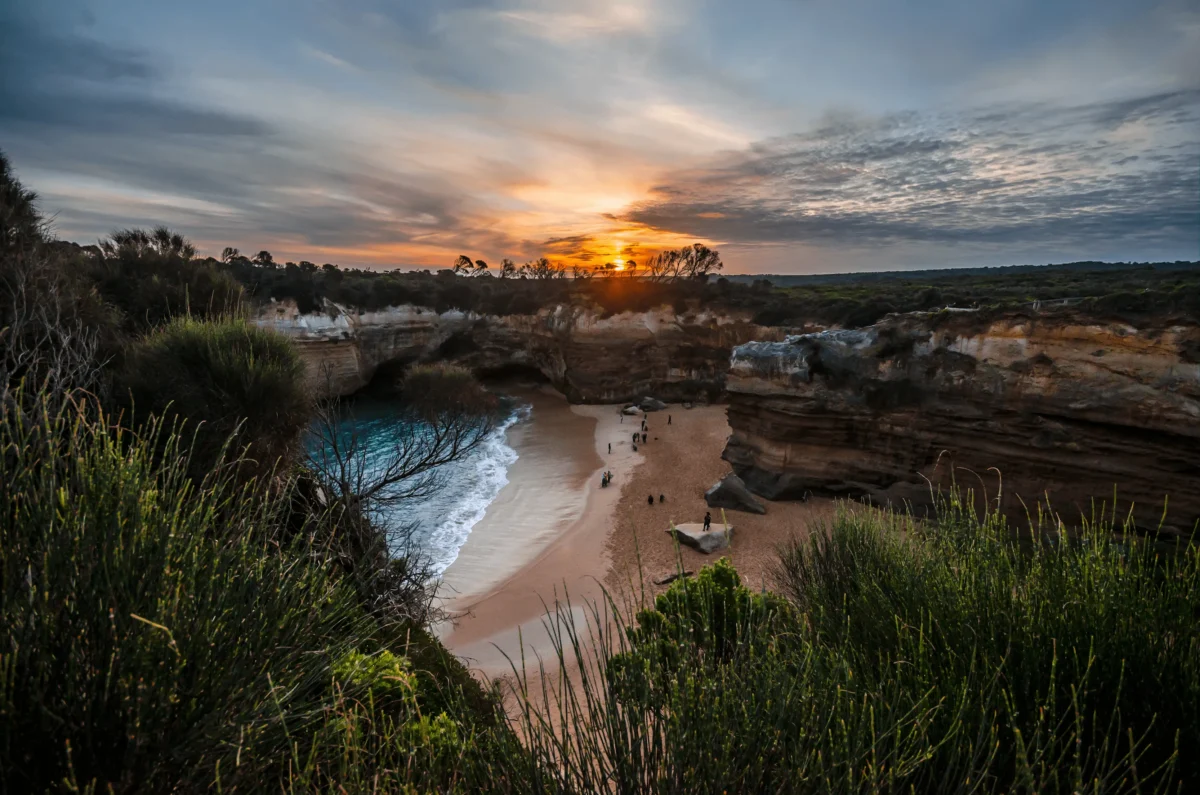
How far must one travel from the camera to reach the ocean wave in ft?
68.1

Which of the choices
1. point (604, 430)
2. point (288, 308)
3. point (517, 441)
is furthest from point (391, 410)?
point (604, 430)

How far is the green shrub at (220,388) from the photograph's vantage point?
8.87 m

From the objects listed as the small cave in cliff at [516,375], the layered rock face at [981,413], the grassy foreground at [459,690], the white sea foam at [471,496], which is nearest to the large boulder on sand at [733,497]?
the layered rock face at [981,413]

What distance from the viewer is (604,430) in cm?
3766

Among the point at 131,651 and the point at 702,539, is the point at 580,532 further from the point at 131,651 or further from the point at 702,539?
the point at 131,651

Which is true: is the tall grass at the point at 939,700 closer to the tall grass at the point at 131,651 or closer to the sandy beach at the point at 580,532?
the tall grass at the point at 131,651

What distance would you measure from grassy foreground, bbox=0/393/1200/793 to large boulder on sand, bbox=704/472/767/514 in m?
17.4

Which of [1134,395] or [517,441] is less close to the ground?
[1134,395]

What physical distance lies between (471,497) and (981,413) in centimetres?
2195

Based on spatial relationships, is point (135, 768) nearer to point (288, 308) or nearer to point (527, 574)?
point (527, 574)

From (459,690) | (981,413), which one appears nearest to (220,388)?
(459,690)

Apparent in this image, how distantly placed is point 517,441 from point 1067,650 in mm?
33734

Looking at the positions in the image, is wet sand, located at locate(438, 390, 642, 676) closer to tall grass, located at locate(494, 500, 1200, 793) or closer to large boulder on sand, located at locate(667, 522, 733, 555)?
A: large boulder on sand, located at locate(667, 522, 733, 555)

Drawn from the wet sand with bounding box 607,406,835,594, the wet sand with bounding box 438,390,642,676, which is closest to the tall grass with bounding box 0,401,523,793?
the wet sand with bounding box 438,390,642,676
